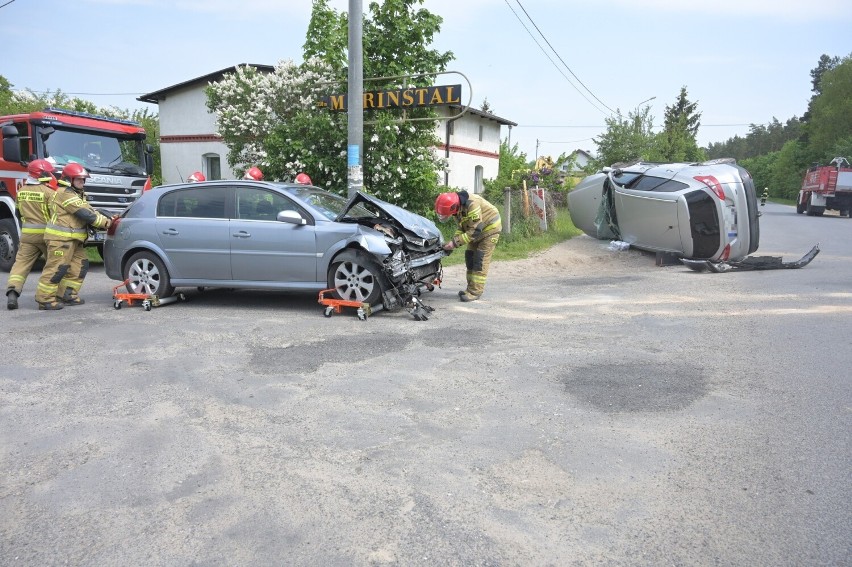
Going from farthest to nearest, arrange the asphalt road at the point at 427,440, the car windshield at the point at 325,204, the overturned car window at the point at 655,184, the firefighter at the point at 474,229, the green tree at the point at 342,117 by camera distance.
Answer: the green tree at the point at 342,117 → the overturned car window at the point at 655,184 → the firefighter at the point at 474,229 → the car windshield at the point at 325,204 → the asphalt road at the point at 427,440

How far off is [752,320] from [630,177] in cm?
634

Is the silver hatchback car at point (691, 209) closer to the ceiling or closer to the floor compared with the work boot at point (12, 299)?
closer to the ceiling

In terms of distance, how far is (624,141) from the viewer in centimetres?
3150

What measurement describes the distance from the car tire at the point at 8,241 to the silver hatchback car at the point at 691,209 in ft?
37.8

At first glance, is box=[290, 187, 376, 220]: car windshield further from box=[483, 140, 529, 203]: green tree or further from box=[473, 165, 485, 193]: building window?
box=[473, 165, 485, 193]: building window

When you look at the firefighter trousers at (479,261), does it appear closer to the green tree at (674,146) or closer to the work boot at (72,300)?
the work boot at (72,300)

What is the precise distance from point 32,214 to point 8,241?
3.81m

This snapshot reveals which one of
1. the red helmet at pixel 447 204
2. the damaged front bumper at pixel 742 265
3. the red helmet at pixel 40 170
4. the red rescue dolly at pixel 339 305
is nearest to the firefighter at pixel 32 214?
the red helmet at pixel 40 170

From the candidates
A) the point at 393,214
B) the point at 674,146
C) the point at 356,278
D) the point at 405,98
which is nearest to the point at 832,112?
the point at 674,146

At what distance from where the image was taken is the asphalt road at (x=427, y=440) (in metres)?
3.04

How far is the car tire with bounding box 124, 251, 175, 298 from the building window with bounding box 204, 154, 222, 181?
610 inches

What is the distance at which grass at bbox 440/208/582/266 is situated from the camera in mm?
13828

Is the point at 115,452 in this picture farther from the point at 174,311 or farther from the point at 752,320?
the point at 752,320

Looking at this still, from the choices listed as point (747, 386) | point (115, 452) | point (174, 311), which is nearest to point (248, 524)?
point (115, 452)
